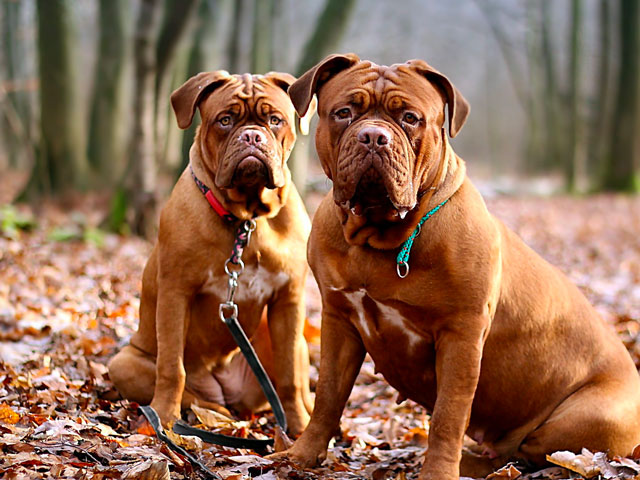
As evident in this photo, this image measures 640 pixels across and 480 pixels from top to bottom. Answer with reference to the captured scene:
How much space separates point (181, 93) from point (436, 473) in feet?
7.99

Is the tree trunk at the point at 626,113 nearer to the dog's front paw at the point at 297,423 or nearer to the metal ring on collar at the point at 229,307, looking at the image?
the dog's front paw at the point at 297,423

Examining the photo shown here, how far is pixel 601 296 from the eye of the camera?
777 cm

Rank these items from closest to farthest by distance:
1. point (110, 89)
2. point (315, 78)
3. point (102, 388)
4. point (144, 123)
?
point (315, 78), point (102, 388), point (144, 123), point (110, 89)

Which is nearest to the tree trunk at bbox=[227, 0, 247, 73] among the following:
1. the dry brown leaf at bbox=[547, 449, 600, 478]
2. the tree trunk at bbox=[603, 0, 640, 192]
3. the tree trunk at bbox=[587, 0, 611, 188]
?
the dry brown leaf at bbox=[547, 449, 600, 478]

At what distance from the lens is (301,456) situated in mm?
3629

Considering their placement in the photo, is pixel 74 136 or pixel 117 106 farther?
pixel 117 106

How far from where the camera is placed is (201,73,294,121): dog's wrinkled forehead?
4055mm

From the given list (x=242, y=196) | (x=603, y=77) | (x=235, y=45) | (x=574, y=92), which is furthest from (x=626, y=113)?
(x=242, y=196)

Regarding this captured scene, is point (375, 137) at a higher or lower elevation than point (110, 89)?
higher

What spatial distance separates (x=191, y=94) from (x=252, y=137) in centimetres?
50

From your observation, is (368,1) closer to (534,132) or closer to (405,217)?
(534,132)

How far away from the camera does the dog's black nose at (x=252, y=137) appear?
3901mm

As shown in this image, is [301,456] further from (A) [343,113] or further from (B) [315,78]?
(B) [315,78]

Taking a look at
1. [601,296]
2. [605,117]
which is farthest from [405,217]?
[605,117]
